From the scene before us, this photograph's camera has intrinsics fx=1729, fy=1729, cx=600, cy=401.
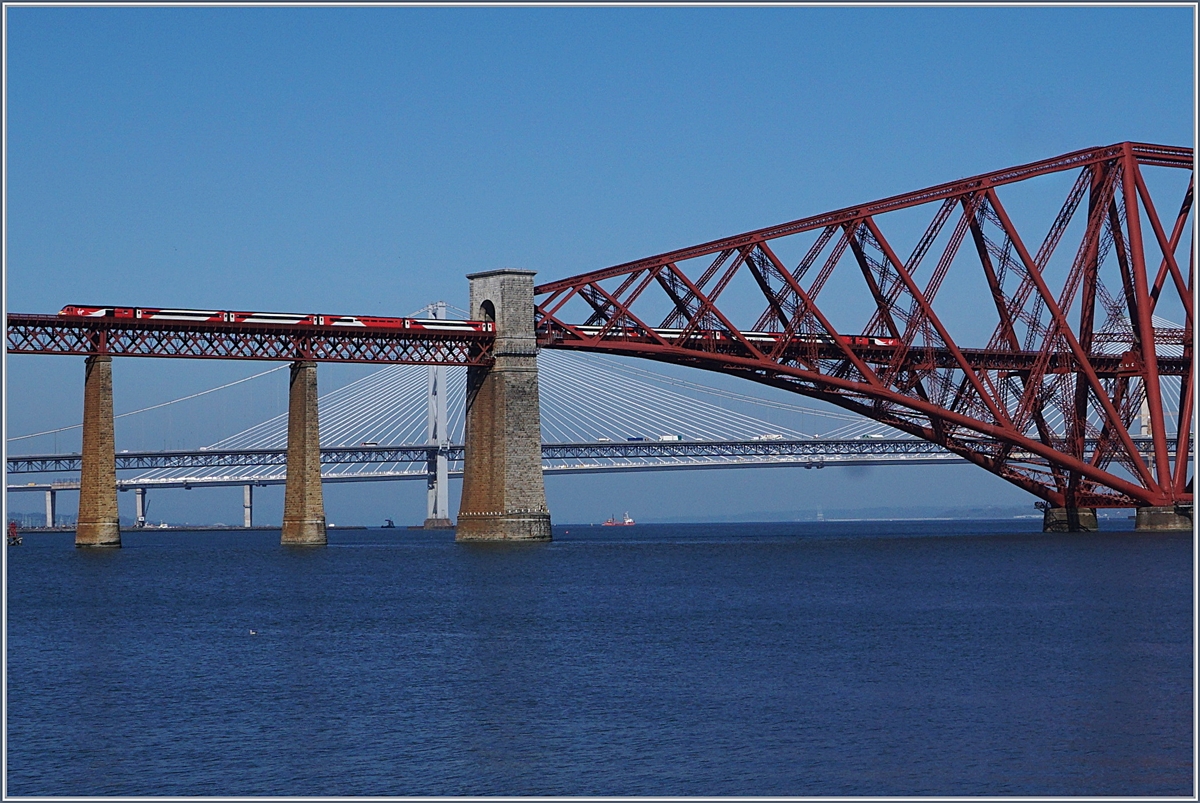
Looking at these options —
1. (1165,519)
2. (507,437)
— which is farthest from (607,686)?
(1165,519)

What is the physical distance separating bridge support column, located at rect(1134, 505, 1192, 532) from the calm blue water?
25004 mm

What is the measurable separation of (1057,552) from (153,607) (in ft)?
134

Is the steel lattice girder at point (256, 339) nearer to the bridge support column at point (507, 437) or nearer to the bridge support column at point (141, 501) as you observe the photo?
the bridge support column at point (507, 437)

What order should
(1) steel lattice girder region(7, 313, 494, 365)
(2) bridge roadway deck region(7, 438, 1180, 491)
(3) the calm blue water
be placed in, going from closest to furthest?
1. (3) the calm blue water
2. (1) steel lattice girder region(7, 313, 494, 365)
3. (2) bridge roadway deck region(7, 438, 1180, 491)

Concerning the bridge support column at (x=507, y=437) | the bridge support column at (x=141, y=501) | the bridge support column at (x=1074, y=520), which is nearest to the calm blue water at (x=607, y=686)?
the bridge support column at (x=507, y=437)

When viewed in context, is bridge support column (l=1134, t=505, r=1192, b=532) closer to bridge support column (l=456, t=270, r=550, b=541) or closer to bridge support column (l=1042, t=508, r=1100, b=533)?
bridge support column (l=1042, t=508, r=1100, b=533)

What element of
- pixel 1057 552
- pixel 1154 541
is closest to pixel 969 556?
pixel 1057 552

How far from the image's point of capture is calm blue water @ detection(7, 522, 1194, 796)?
2512cm

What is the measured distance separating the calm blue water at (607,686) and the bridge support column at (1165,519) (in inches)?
984

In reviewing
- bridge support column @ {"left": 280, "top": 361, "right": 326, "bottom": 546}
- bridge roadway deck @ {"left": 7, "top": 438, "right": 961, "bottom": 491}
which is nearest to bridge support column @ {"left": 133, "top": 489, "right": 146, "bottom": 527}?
bridge roadway deck @ {"left": 7, "top": 438, "right": 961, "bottom": 491}

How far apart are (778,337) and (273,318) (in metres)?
23.9

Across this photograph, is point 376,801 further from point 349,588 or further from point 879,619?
point 349,588

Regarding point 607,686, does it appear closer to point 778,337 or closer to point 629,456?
point 778,337

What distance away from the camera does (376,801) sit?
23500 millimetres
